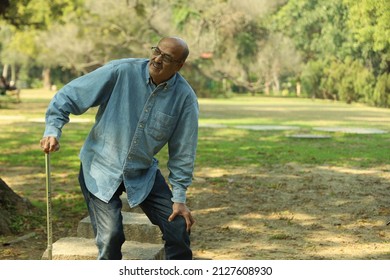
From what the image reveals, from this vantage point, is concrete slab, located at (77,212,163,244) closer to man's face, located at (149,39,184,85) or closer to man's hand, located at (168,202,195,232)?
man's hand, located at (168,202,195,232)

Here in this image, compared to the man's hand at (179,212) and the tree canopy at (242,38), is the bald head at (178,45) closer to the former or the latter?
the man's hand at (179,212)

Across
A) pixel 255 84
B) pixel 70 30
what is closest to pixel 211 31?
pixel 255 84

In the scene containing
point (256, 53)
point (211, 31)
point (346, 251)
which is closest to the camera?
point (346, 251)

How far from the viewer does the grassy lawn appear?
945cm

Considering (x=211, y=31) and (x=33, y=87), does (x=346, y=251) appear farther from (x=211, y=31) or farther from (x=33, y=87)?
(x=33, y=87)

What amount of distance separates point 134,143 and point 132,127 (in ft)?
0.30

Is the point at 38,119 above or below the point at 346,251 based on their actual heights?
below

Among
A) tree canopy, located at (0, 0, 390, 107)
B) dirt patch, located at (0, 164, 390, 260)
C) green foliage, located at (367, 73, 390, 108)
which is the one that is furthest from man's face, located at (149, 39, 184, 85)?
green foliage, located at (367, 73, 390, 108)

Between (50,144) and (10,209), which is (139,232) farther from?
(50,144)

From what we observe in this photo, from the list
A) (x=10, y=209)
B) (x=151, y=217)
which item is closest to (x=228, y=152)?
A: (x=10, y=209)

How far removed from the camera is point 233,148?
14539 millimetres

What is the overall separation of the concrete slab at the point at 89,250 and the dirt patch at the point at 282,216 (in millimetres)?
650

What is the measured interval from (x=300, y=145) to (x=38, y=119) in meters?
10.2

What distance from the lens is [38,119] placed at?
2269cm
